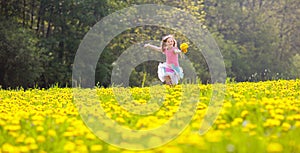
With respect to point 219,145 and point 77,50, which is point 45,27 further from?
point 219,145

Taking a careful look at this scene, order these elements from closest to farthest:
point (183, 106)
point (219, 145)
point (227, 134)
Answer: point (219, 145) < point (227, 134) < point (183, 106)

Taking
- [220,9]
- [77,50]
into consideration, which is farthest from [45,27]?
[220,9]

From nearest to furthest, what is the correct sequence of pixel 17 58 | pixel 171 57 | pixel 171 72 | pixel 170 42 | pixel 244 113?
pixel 244 113, pixel 171 72, pixel 171 57, pixel 170 42, pixel 17 58

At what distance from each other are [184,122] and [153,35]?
83.7ft

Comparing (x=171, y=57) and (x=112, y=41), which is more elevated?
(x=112, y=41)

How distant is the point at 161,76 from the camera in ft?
36.8

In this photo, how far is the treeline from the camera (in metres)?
21.8

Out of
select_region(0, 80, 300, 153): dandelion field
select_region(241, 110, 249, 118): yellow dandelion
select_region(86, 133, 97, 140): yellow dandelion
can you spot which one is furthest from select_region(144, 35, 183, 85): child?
select_region(86, 133, 97, 140): yellow dandelion

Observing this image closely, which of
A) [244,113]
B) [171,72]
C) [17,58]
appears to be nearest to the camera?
[244,113]

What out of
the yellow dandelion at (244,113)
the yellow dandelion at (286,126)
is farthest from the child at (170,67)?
the yellow dandelion at (286,126)

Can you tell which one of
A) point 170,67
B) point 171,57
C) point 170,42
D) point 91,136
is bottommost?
point 91,136

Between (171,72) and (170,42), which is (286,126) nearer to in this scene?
(171,72)

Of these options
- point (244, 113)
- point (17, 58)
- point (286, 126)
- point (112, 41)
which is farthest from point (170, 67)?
point (112, 41)

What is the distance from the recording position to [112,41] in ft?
89.7
